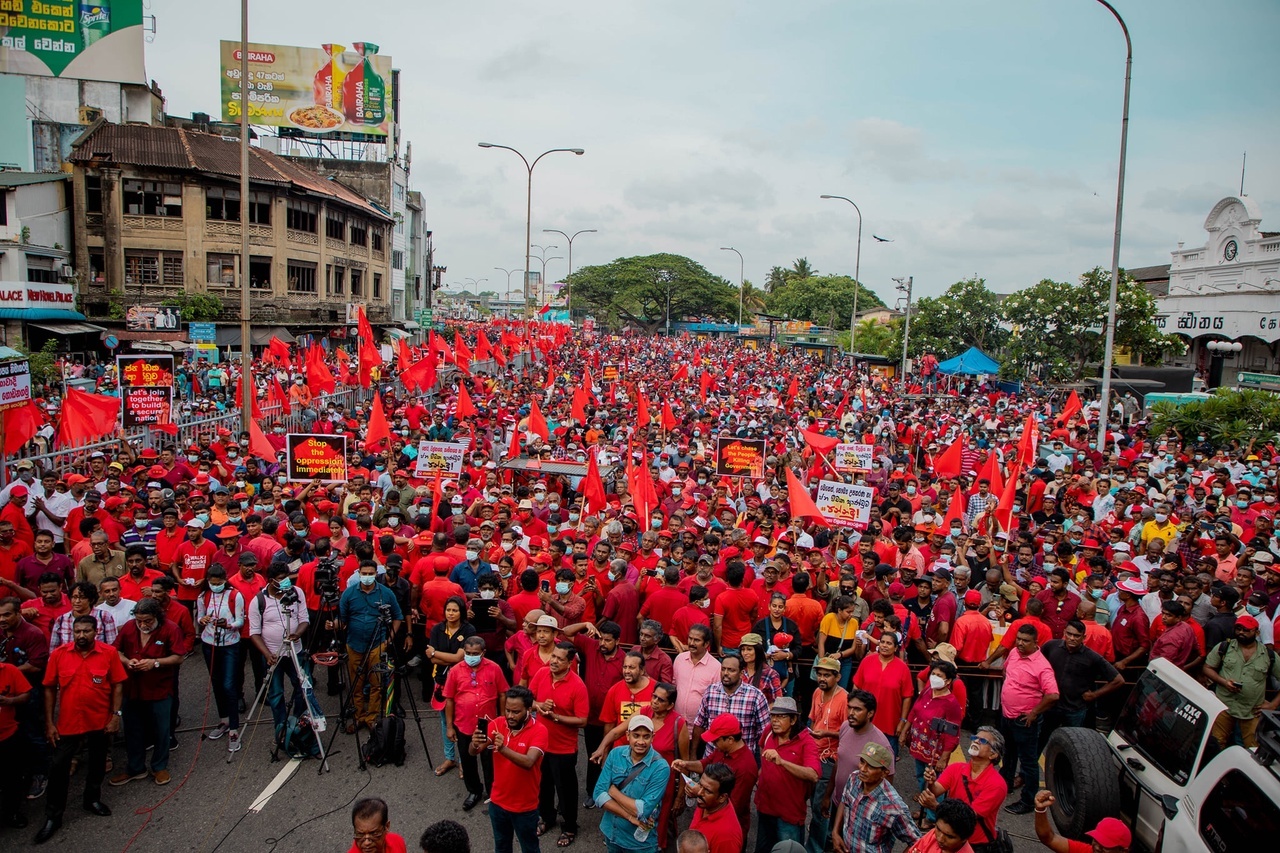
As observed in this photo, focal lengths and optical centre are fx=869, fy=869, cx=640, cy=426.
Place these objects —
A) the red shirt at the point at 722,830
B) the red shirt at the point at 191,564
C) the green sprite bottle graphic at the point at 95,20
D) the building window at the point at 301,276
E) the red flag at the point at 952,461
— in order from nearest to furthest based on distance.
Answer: the red shirt at the point at 722,830, the red shirt at the point at 191,564, the red flag at the point at 952,461, the green sprite bottle graphic at the point at 95,20, the building window at the point at 301,276

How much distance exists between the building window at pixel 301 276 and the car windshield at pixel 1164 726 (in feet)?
137

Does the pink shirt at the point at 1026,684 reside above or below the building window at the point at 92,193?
below

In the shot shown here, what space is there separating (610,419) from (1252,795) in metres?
17.1

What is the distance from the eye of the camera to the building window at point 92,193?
35594 millimetres

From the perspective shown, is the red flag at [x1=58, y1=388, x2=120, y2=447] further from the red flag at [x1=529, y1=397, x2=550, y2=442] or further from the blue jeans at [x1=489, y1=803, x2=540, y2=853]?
the blue jeans at [x1=489, y1=803, x2=540, y2=853]

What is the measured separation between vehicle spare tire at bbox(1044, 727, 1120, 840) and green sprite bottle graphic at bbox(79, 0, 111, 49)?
1875 inches

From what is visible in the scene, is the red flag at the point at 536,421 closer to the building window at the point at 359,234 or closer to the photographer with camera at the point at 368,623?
the photographer with camera at the point at 368,623

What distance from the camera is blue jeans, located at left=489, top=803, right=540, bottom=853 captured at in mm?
5176

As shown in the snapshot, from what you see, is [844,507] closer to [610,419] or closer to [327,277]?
[610,419]

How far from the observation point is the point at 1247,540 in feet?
37.9

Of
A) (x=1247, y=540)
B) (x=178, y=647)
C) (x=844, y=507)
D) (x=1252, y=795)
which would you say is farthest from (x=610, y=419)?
(x=1252, y=795)

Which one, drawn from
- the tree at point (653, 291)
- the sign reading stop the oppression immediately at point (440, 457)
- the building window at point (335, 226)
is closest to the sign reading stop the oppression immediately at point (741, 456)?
the sign reading stop the oppression immediately at point (440, 457)

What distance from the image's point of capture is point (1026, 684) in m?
6.49

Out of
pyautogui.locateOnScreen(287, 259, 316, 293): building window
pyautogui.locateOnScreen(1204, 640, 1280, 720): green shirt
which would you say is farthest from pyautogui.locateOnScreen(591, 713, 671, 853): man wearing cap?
pyautogui.locateOnScreen(287, 259, 316, 293): building window
